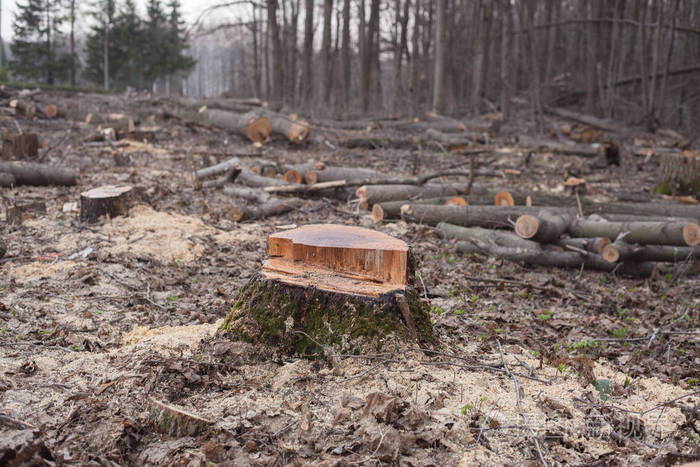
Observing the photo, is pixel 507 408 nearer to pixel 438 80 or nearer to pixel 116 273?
pixel 116 273

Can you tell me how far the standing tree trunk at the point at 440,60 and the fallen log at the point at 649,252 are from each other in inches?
558

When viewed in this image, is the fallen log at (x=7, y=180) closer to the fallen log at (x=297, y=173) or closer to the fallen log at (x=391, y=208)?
the fallen log at (x=297, y=173)

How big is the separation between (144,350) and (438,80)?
18725mm

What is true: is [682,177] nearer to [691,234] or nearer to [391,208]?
[691,234]

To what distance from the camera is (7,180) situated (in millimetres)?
8156

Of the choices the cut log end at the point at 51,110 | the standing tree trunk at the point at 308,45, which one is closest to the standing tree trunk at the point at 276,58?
the standing tree trunk at the point at 308,45

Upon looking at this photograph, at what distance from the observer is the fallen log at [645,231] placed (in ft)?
20.2

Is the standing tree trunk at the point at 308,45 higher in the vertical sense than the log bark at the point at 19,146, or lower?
higher

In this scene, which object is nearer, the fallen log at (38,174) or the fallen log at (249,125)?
the fallen log at (38,174)

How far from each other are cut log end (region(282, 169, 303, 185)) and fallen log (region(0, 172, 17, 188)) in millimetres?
4460

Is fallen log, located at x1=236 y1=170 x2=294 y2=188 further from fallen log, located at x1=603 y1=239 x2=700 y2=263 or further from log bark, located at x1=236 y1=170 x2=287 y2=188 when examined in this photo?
fallen log, located at x1=603 y1=239 x2=700 y2=263

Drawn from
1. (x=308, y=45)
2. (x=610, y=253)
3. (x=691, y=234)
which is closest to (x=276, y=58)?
(x=308, y=45)

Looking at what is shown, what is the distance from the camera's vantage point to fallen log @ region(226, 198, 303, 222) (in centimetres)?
744

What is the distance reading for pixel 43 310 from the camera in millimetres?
3961
